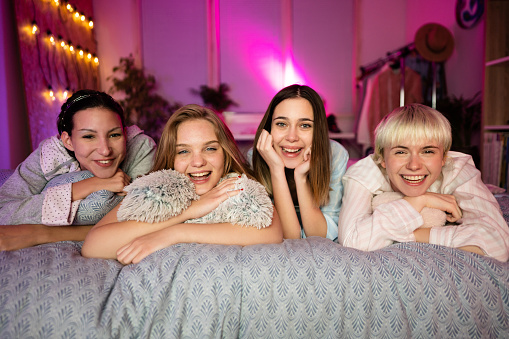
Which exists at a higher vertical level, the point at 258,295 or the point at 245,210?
the point at 245,210

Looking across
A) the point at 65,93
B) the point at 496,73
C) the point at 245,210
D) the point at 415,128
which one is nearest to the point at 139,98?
the point at 65,93

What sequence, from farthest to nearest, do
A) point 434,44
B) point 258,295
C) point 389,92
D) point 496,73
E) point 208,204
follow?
point 389,92
point 434,44
point 496,73
point 208,204
point 258,295

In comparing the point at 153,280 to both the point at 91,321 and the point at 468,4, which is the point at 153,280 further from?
the point at 468,4

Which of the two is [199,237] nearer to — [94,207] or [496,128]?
[94,207]

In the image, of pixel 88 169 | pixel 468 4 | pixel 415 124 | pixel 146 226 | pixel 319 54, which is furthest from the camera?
pixel 319 54

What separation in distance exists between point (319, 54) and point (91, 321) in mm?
5152

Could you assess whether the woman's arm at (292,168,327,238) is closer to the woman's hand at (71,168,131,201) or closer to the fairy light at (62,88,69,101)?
the woman's hand at (71,168,131,201)

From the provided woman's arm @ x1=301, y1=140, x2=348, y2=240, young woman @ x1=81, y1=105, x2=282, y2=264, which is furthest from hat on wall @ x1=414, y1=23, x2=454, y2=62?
young woman @ x1=81, y1=105, x2=282, y2=264

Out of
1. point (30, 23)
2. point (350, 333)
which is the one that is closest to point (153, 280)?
point (350, 333)

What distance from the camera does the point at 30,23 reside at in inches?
120

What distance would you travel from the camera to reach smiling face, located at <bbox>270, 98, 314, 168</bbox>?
1526 mm

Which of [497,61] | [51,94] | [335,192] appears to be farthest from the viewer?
[51,94]

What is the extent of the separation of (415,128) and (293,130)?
21.4 inches

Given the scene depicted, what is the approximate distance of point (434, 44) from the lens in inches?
140
